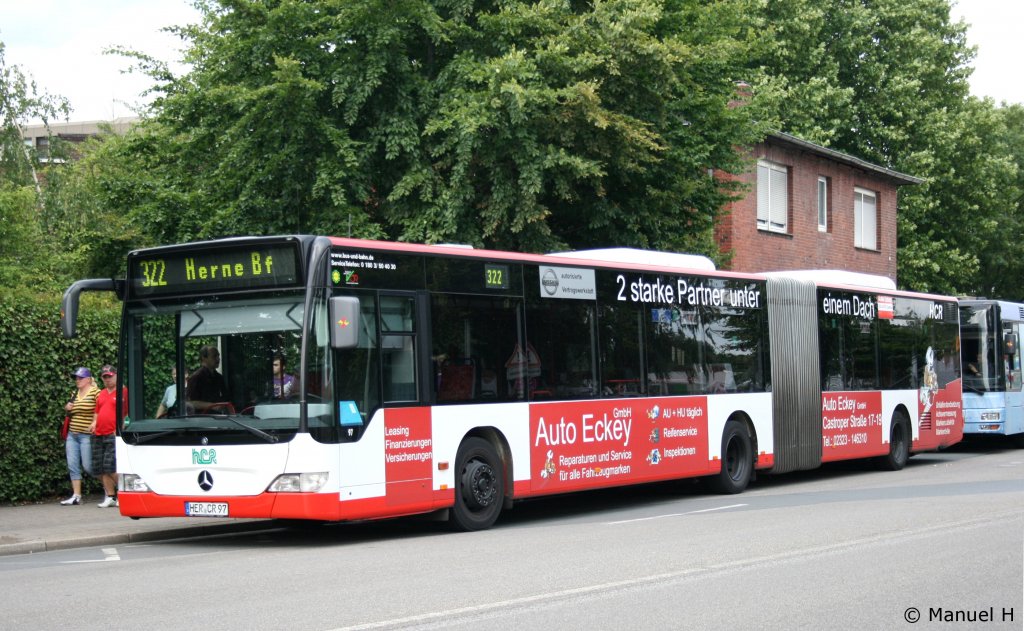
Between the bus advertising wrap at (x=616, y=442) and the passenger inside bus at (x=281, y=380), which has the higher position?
the passenger inside bus at (x=281, y=380)

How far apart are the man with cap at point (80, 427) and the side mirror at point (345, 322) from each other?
6022mm

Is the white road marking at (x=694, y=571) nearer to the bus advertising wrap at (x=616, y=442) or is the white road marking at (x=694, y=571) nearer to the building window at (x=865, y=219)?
the bus advertising wrap at (x=616, y=442)

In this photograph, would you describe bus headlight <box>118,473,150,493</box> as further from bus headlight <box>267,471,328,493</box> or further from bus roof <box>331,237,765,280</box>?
bus roof <box>331,237,765,280</box>

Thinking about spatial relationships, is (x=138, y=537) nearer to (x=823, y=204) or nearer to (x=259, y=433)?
(x=259, y=433)

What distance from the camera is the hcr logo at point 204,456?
39.1 ft

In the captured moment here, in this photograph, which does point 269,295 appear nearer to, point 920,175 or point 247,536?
point 247,536

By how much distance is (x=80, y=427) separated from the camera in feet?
52.5

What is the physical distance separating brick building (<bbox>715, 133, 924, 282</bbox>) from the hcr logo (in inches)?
750

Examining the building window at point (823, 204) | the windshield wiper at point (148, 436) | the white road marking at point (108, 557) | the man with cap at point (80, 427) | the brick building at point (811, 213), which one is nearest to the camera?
the white road marking at point (108, 557)

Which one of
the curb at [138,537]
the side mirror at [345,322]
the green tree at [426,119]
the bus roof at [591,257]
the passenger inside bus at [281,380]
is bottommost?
the curb at [138,537]

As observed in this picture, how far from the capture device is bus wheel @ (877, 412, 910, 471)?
22.2 meters

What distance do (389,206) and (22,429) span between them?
621cm

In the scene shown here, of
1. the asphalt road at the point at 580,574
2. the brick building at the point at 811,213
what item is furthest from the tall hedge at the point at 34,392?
the brick building at the point at 811,213

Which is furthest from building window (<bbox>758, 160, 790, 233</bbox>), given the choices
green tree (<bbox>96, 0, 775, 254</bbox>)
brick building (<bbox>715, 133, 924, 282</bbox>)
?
green tree (<bbox>96, 0, 775, 254</bbox>)
